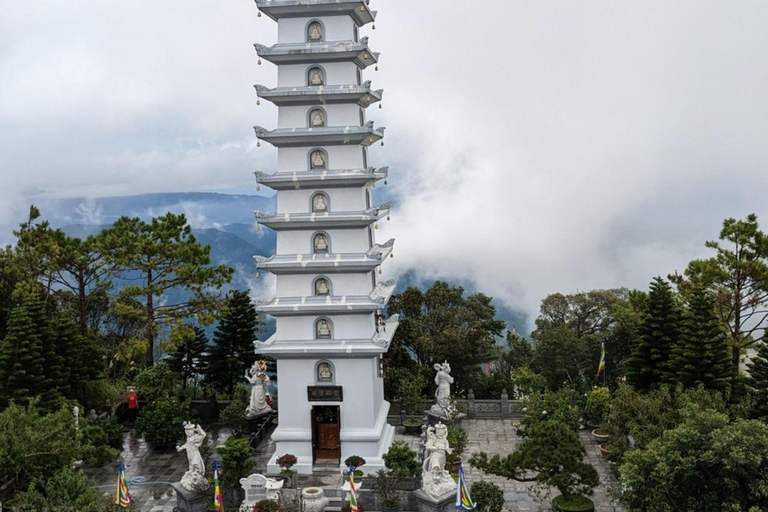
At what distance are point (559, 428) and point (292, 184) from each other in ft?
29.5

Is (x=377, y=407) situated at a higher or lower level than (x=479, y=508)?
higher

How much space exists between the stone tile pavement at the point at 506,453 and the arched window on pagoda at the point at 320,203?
7443mm

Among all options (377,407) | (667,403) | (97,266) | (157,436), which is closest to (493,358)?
(377,407)

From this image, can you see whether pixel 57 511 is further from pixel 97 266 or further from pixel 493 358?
pixel 493 358

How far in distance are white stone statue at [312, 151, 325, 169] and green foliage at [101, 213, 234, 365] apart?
302 inches

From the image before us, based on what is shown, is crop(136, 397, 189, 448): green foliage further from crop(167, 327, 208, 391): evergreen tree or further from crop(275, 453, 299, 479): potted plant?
crop(167, 327, 208, 391): evergreen tree

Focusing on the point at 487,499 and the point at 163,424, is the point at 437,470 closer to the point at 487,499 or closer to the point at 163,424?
the point at 487,499

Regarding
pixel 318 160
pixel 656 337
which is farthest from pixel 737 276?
pixel 318 160

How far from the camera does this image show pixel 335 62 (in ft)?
60.2

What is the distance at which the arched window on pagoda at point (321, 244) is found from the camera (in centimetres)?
1833

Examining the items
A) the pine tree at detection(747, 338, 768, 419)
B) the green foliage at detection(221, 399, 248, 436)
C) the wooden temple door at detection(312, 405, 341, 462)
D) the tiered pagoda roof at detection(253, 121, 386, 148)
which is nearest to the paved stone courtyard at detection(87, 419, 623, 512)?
the green foliage at detection(221, 399, 248, 436)

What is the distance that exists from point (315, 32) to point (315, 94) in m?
1.76

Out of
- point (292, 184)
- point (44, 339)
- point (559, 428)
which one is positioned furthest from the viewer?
point (44, 339)

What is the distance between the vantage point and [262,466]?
19.3 meters
